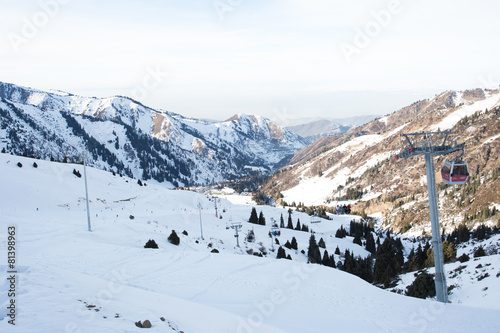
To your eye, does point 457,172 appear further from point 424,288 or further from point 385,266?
point 385,266

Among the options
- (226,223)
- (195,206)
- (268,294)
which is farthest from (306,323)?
(195,206)

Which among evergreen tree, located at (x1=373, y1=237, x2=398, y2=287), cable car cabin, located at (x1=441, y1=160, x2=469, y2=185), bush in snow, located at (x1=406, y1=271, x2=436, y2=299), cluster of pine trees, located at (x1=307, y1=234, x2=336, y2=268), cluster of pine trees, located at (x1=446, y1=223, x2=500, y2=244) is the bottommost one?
cluster of pine trees, located at (x1=446, y1=223, x2=500, y2=244)

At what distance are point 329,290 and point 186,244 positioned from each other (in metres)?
22.4

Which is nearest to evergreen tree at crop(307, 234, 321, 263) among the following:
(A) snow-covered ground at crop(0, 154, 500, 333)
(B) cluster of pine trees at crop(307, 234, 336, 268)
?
(B) cluster of pine trees at crop(307, 234, 336, 268)

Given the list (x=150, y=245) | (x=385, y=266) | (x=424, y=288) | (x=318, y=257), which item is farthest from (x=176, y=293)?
(x=318, y=257)

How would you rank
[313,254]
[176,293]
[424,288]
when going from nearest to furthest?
[176,293] < [424,288] < [313,254]

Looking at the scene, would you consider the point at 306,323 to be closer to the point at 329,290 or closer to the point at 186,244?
the point at 329,290

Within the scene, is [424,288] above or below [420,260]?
above

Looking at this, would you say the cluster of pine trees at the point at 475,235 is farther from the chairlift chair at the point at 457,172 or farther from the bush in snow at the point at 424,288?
the chairlift chair at the point at 457,172

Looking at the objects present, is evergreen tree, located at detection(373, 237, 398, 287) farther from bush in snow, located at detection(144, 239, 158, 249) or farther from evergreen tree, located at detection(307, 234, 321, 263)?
bush in snow, located at detection(144, 239, 158, 249)

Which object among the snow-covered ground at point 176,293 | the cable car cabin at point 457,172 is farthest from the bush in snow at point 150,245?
the cable car cabin at point 457,172

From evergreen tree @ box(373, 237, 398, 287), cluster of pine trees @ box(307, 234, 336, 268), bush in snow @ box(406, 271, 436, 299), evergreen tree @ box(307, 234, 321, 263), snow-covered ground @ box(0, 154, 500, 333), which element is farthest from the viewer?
evergreen tree @ box(307, 234, 321, 263)

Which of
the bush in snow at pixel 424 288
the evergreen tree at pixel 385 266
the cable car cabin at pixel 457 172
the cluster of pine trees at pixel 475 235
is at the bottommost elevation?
the cluster of pine trees at pixel 475 235

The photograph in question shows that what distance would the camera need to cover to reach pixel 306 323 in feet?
51.7
